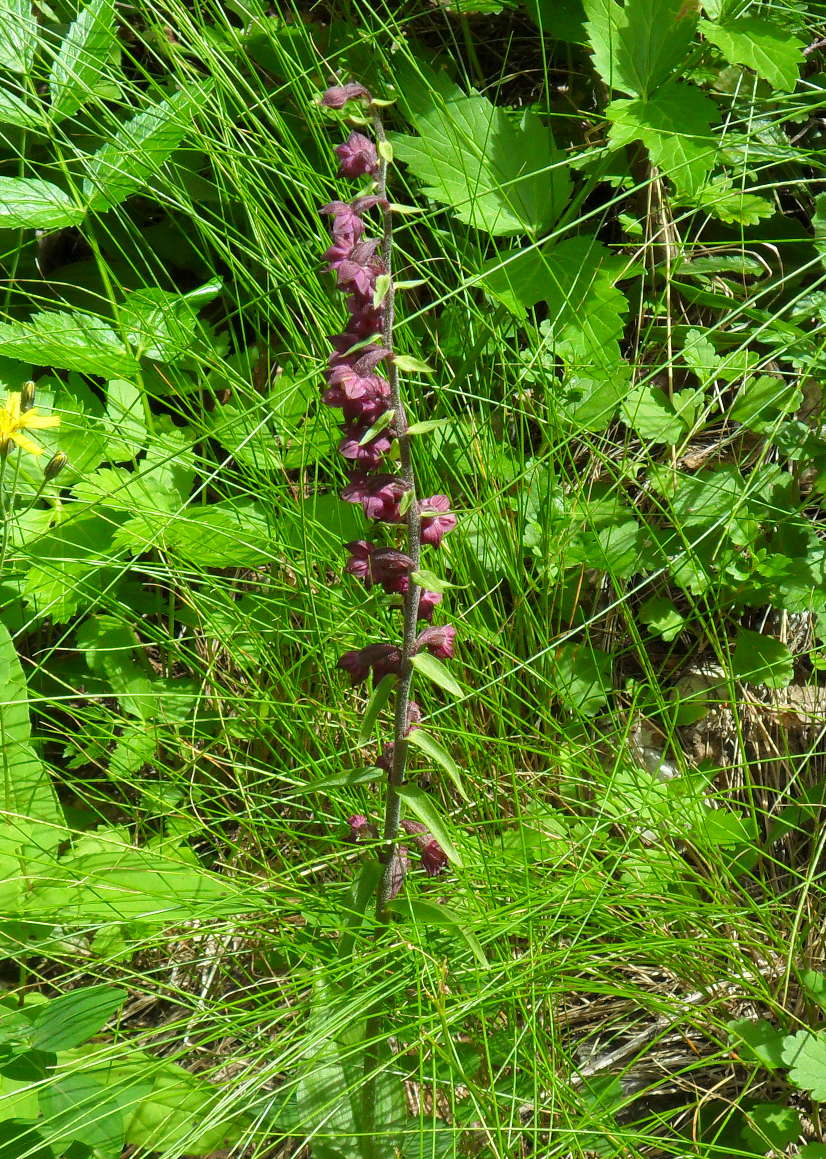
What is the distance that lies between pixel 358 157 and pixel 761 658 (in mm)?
1191

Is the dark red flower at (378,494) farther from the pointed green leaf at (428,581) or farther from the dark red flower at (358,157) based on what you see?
the dark red flower at (358,157)

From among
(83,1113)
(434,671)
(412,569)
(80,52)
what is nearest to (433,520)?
(412,569)

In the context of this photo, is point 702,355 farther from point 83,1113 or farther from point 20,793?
point 83,1113

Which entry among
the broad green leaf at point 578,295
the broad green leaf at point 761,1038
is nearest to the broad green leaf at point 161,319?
the broad green leaf at point 578,295

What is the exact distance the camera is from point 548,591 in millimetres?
1743

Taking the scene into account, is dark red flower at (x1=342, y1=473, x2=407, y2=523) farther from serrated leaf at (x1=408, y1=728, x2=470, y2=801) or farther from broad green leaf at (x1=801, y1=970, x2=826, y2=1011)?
broad green leaf at (x1=801, y1=970, x2=826, y2=1011)

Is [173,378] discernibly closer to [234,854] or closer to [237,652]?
[237,652]

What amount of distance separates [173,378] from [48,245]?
70 cm

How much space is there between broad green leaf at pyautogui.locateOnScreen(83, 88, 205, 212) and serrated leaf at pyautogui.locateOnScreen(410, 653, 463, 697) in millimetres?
1064

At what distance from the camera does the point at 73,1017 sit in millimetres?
1334

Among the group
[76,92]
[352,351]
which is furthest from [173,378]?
[352,351]

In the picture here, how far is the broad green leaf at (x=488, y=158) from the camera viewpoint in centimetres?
182

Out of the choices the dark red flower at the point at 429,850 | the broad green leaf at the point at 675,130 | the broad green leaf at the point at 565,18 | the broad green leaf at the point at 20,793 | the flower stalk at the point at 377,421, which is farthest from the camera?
the broad green leaf at the point at 565,18

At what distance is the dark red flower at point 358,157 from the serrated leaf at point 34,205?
3.26ft
